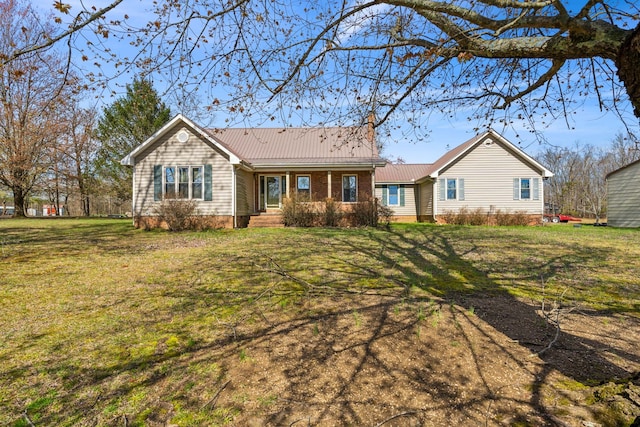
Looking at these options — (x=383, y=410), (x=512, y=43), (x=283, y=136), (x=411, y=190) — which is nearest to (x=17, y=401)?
(x=383, y=410)

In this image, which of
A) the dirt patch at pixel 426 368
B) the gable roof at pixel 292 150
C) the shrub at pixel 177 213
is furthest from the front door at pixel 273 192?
the dirt patch at pixel 426 368

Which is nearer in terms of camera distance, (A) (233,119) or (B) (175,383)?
(B) (175,383)

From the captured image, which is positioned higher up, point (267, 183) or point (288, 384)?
point (267, 183)

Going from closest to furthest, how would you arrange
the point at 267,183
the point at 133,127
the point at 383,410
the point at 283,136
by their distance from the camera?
the point at 383,410
the point at 267,183
the point at 283,136
the point at 133,127

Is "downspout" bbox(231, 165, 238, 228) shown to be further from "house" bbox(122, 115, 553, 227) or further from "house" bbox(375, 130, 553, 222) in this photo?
"house" bbox(375, 130, 553, 222)

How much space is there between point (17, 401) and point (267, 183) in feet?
55.5

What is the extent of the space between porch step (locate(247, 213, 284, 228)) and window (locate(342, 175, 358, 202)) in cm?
436

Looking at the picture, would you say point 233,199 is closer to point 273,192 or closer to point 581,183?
point 273,192

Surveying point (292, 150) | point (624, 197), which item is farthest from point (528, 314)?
point (624, 197)

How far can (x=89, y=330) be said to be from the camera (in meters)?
3.73

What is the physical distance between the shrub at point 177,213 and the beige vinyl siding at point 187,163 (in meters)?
1.34

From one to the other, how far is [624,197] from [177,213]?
78.8ft

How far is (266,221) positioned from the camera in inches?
655

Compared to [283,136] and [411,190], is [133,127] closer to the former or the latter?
[283,136]
